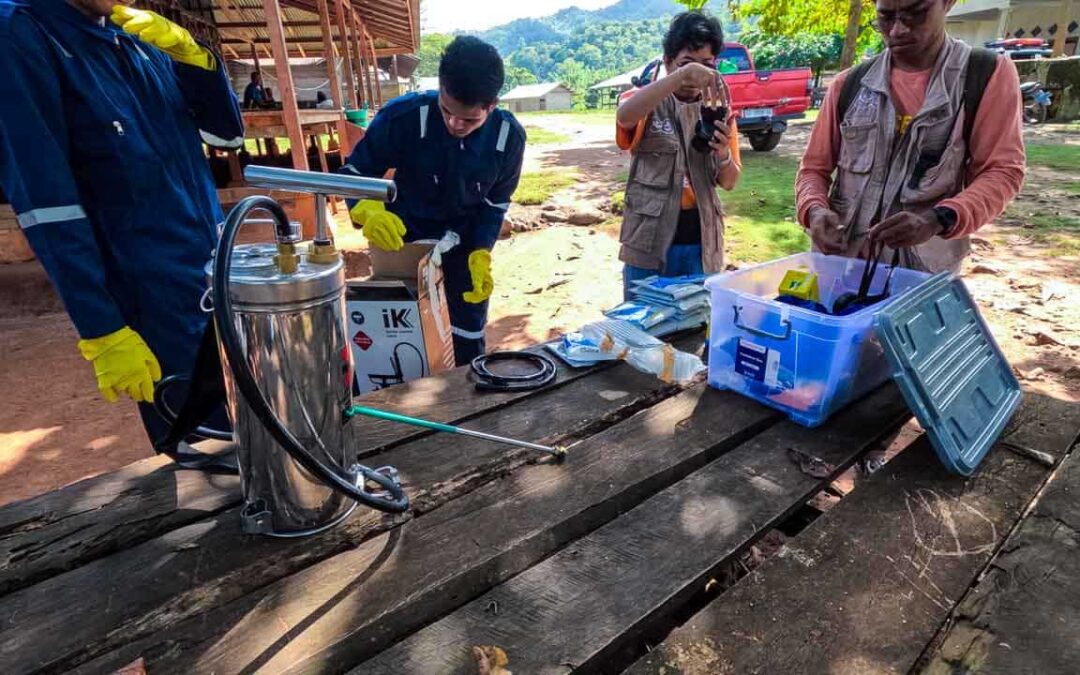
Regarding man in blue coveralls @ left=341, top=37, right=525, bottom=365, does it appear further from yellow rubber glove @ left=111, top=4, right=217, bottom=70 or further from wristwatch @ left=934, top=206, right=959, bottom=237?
wristwatch @ left=934, top=206, right=959, bottom=237

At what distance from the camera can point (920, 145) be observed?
5.98 feet

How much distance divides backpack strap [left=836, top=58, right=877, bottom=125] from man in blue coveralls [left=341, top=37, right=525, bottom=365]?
1.20 m

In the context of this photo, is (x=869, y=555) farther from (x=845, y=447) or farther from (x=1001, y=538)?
(x=845, y=447)

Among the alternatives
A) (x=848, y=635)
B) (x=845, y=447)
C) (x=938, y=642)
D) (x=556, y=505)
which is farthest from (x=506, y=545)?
(x=845, y=447)

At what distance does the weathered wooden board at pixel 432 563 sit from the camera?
0.84 meters

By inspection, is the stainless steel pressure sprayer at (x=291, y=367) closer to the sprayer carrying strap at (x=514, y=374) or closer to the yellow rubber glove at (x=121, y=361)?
the sprayer carrying strap at (x=514, y=374)

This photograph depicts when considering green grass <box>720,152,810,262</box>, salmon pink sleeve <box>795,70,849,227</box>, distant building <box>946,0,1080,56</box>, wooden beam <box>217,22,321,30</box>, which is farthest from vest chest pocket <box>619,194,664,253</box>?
distant building <box>946,0,1080,56</box>

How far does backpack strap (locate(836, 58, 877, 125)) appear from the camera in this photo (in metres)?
2.00

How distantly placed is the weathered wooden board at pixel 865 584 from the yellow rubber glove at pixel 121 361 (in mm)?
1445

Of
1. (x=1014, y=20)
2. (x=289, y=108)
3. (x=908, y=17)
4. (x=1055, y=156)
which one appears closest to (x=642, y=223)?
(x=908, y=17)

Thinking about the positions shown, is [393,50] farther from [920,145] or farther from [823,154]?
[920,145]

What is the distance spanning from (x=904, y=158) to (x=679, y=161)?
3.17 feet

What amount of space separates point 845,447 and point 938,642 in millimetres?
539

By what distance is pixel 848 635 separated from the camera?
2.83 feet
